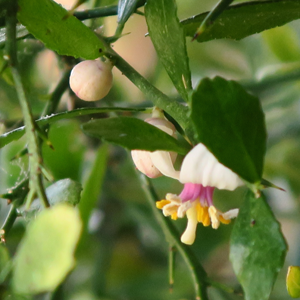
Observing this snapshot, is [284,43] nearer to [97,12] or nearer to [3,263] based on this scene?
[97,12]

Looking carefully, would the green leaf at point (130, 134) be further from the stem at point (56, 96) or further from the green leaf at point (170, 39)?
the stem at point (56, 96)

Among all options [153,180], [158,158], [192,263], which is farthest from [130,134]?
[153,180]

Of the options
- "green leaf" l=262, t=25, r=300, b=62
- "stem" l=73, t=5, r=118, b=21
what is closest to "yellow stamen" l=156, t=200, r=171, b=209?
"stem" l=73, t=5, r=118, b=21

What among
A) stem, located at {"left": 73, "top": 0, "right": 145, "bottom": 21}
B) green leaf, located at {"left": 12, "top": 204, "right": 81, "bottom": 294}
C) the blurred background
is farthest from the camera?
the blurred background

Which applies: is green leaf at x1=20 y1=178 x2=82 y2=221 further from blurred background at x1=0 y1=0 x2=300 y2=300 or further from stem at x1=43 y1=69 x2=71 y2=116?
blurred background at x1=0 y1=0 x2=300 y2=300

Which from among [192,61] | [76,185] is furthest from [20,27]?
[192,61]
